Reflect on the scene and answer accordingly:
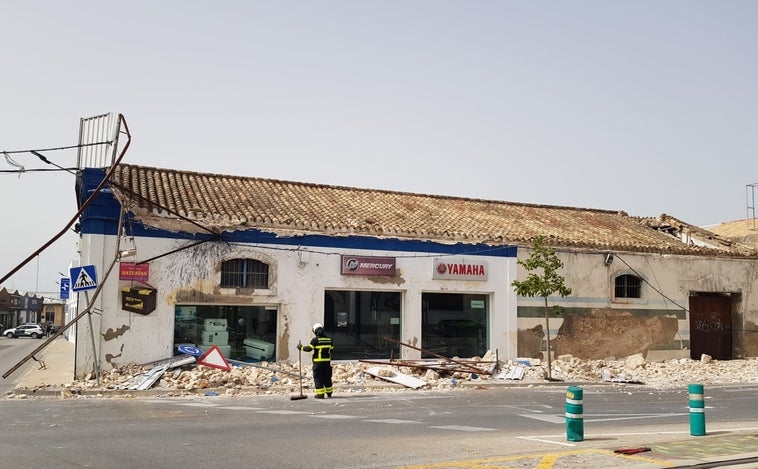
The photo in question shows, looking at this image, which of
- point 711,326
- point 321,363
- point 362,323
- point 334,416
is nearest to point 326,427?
point 334,416

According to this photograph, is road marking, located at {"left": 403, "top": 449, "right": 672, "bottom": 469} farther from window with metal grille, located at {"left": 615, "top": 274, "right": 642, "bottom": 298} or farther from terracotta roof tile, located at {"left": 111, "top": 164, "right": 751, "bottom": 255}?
window with metal grille, located at {"left": 615, "top": 274, "right": 642, "bottom": 298}

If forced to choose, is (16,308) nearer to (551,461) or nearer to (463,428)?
(463,428)

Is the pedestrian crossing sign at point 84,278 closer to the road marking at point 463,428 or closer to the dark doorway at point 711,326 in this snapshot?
the road marking at point 463,428

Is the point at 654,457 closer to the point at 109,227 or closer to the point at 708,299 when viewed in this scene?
the point at 109,227

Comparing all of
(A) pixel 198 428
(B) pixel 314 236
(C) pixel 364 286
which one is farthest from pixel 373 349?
(A) pixel 198 428

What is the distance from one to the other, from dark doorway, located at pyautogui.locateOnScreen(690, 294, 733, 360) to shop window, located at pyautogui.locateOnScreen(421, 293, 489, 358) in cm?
884

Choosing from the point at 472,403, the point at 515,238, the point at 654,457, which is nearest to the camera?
the point at 654,457

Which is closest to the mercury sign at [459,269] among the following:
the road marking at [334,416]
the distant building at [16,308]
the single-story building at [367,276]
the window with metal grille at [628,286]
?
the single-story building at [367,276]

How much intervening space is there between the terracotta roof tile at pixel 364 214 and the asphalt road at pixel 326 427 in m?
6.11

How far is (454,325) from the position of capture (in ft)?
77.7

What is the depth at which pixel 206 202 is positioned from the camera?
21.9 metres

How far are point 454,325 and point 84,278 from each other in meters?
11.6

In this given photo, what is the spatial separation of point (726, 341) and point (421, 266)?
44.0 feet

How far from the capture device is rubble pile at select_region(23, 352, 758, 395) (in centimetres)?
1789
